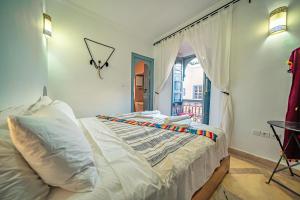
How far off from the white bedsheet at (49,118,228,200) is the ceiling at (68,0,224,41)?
8.12 ft

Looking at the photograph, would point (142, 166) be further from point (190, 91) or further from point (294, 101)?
point (190, 91)

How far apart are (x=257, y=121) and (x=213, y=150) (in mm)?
1385

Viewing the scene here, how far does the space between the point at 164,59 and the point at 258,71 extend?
89.5 inches

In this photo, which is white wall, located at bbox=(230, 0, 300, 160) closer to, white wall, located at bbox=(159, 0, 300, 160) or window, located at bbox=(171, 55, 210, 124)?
white wall, located at bbox=(159, 0, 300, 160)

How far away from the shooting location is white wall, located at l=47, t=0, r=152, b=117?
7.55 feet

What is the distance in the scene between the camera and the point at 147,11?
252cm

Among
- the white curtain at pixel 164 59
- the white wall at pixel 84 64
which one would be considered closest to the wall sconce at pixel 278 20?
the white curtain at pixel 164 59

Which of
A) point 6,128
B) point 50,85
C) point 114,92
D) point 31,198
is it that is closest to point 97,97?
point 114,92

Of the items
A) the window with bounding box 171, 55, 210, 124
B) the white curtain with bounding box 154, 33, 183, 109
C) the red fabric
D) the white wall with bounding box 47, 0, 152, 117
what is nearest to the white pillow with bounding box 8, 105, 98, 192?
the white wall with bounding box 47, 0, 152, 117

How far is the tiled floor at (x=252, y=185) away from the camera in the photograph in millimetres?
1324

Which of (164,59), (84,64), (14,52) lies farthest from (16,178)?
(164,59)

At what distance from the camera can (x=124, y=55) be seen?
3.26 m

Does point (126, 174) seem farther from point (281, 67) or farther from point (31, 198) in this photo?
point (281, 67)

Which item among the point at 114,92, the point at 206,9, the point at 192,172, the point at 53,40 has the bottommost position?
the point at 192,172
